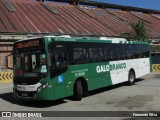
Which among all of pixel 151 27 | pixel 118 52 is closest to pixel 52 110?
pixel 118 52

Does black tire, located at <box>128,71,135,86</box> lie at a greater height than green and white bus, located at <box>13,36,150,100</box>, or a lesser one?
lesser

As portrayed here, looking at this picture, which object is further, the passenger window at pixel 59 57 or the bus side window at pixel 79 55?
the bus side window at pixel 79 55

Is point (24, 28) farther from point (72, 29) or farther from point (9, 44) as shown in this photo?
point (72, 29)

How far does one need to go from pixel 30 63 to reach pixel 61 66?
1.20 metres

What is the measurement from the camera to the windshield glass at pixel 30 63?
12.4 m

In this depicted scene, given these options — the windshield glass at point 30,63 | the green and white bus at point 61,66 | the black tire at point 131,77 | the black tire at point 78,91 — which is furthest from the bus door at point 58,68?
the black tire at point 131,77

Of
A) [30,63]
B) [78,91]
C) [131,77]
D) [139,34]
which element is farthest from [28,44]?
[139,34]

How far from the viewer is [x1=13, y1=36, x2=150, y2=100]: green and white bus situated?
40.6 feet

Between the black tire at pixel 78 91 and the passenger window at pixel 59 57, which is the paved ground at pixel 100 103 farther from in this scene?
the passenger window at pixel 59 57

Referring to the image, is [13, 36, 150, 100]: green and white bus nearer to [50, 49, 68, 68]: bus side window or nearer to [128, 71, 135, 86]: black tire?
[50, 49, 68, 68]: bus side window

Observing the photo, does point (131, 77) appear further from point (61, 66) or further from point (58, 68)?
point (58, 68)

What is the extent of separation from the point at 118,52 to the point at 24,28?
15.5 meters

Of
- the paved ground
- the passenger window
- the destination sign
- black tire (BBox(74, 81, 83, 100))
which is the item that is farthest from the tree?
the destination sign

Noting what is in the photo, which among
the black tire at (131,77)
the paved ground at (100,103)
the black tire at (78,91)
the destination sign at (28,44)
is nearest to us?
the paved ground at (100,103)
